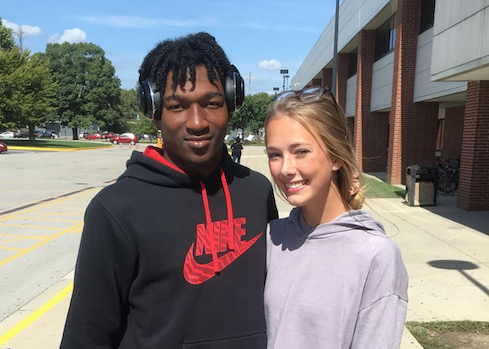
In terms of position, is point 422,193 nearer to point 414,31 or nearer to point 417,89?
point 417,89

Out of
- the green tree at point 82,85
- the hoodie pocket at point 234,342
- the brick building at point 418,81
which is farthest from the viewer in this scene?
the green tree at point 82,85

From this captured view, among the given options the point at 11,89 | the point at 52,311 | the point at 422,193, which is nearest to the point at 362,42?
the point at 422,193

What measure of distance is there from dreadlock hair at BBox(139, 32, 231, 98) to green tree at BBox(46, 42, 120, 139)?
5982cm

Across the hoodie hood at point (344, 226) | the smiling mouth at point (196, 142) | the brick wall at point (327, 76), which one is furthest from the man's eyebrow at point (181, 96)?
Answer: the brick wall at point (327, 76)

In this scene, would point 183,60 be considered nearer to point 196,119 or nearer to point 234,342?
point 196,119

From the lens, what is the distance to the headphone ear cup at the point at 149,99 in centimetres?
150

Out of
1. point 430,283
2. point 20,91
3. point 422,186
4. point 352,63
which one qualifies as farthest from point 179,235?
point 20,91

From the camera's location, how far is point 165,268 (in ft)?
4.44

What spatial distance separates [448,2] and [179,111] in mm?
8842

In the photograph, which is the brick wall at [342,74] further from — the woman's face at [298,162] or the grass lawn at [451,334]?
the woman's face at [298,162]

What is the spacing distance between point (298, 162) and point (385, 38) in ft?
58.5

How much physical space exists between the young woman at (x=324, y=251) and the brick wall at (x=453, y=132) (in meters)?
17.0

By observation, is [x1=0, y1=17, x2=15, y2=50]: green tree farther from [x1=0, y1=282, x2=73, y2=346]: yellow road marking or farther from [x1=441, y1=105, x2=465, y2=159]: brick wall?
[x1=0, y1=282, x2=73, y2=346]: yellow road marking

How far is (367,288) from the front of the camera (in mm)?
1281
